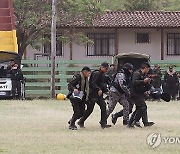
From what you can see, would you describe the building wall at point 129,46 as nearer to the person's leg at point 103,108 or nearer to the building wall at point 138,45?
the building wall at point 138,45

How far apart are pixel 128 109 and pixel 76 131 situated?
1711mm

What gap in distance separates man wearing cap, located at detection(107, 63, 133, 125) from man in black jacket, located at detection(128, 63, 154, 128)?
0.68 ft

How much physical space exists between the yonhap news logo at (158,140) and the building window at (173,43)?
27.8 metres

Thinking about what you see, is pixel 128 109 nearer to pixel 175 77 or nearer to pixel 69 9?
pixel 175 77

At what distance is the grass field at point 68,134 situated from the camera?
12.6 meters

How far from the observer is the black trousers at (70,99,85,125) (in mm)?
16141

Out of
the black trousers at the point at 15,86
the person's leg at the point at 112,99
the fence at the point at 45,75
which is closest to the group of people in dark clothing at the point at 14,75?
the black trousers at the point at 15,86

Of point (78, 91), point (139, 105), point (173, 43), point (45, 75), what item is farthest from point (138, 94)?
point (173, 43)

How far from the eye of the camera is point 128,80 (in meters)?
16.6

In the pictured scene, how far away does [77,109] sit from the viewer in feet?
53.2

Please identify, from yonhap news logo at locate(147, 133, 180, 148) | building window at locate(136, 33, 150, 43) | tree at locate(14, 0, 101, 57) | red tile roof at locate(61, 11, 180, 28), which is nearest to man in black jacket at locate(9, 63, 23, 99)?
tree at locate(14, 0, 101, 57)

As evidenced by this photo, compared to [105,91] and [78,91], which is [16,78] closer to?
[105,91]

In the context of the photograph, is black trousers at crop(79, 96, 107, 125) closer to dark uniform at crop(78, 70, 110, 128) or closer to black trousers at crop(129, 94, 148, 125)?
dark uniform at crop(78, 70, 110, 128)

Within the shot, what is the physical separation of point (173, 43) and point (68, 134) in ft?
90.8
